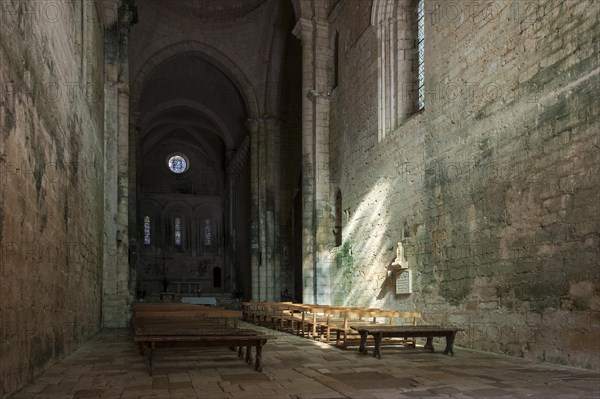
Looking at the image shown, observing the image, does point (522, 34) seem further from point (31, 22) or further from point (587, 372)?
point (31, 22)

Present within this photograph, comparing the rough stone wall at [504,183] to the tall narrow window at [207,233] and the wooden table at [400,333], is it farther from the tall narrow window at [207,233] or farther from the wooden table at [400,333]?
the tall narrow window at [207,233]

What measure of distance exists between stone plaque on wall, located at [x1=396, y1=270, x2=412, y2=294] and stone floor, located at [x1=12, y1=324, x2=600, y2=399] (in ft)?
9.79

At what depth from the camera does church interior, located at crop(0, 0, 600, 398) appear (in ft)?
20.3

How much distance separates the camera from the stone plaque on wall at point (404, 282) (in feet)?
37.9

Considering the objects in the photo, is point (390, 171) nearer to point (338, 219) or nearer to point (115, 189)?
point (338, 219)

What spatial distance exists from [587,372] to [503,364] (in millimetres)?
1021

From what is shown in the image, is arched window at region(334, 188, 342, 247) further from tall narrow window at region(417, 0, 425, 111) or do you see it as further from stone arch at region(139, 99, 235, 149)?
stone arch at region(139, 99, 235, 149)

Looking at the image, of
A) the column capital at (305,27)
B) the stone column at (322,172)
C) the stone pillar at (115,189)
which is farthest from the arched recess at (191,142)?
the stone column at (322,172)

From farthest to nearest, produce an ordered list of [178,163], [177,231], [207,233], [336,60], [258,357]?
[178,163], [207,233], [177,231], [336,60], [258,357]

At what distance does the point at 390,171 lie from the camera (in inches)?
508

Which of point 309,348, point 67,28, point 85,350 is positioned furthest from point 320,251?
point 67,28

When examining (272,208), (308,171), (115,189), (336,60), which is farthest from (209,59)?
(115,189)

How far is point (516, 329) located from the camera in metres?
8.12

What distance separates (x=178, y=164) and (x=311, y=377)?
39.3 meters
